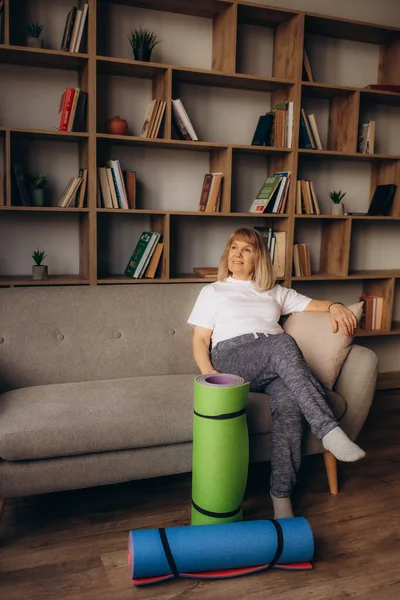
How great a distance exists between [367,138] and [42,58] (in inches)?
77.8

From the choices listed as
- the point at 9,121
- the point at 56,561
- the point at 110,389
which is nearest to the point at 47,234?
the point at 9,121

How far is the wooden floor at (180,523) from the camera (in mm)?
1557

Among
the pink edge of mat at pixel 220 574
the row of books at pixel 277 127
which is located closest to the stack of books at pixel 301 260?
the row of books at pixel 277 127

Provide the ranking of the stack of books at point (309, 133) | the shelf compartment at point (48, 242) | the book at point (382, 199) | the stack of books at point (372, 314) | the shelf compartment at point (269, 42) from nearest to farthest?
the shelf compartment at point (48, 242)
the shelf compartment at point (269, 42)
the stack of books at point (309, 133)
the book at point (382, 199)
the stack of books at point (372, 314)

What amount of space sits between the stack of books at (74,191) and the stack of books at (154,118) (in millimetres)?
414

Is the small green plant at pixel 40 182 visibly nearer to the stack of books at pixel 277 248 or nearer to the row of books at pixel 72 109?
the row of books at pixel 72 109

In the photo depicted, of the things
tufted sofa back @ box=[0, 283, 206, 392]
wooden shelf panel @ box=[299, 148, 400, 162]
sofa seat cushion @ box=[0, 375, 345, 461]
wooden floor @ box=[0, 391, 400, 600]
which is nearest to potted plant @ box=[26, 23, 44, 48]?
tufted sofa back @ box=[0, 283, 206, 392]

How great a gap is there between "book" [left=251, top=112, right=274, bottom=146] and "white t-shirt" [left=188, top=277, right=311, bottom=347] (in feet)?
3.73

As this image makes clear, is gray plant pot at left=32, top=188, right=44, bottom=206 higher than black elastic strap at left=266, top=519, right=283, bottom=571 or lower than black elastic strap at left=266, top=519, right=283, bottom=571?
higher

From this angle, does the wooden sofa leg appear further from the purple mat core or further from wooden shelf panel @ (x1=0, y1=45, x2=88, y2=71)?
wooden shelf panel @ (x1=0, y1=45, x2=88, y2=71)

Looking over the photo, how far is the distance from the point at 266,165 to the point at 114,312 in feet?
5.43

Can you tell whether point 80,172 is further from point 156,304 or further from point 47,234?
point 156,304

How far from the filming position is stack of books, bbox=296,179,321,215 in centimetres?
324

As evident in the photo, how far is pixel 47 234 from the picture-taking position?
3057 millimetres
